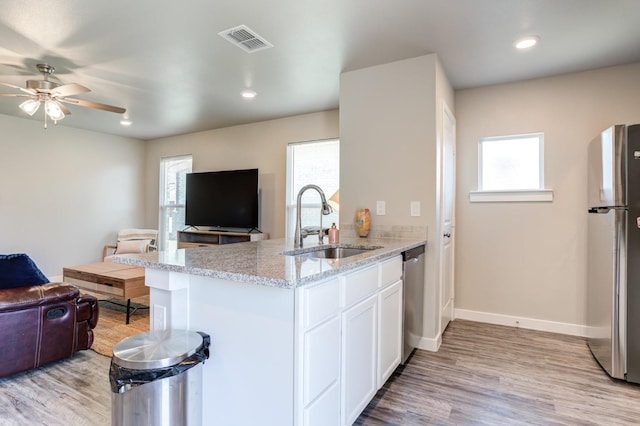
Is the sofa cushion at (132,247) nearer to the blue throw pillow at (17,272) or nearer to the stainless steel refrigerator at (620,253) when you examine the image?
the blue throw pillow at (17,272)

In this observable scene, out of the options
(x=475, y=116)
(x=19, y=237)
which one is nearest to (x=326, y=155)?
(x=475, y=116)

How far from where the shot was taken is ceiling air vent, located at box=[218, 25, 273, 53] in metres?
2.51

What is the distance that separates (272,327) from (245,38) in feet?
7.33

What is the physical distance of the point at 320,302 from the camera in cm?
143

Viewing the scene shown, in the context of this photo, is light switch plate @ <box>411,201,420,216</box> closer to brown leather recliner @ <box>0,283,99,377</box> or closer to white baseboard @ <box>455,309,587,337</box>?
white baseboard @ <box>455,309,587,337</box>

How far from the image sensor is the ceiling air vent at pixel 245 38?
2.51m

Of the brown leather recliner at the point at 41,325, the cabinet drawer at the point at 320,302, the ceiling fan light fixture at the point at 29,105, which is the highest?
the ceiling fan light fixture at the point at 29,105

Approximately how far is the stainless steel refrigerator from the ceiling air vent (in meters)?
2.62

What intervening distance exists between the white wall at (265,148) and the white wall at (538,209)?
1904 millimetres

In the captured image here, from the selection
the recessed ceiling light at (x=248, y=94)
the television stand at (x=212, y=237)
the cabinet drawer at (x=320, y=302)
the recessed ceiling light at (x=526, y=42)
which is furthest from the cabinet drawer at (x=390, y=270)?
the television stand at (x=212, y=237)

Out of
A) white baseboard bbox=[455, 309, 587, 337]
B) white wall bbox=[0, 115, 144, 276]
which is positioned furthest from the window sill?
white wall bbox=[0, 115, 144, 276]

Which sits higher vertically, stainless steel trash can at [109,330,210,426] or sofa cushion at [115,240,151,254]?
sofa cushion at [115,240,151,254]

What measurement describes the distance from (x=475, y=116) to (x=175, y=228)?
17.2 feet

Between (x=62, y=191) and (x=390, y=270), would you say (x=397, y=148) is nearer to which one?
(x=390, y=270)
